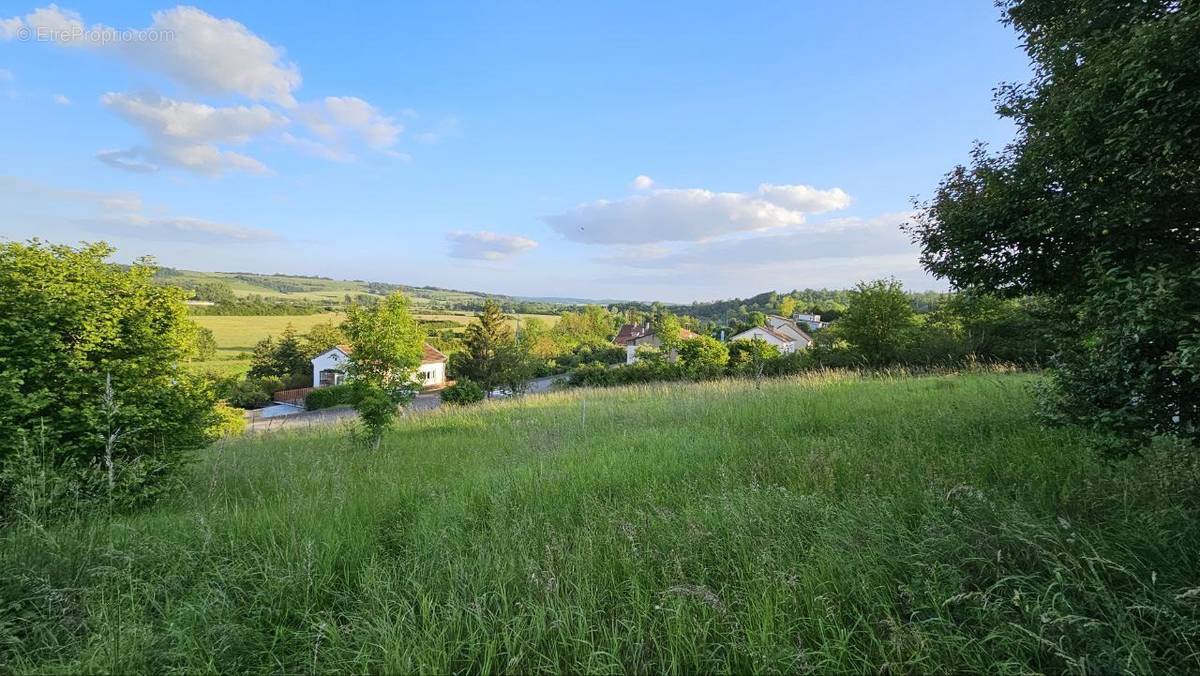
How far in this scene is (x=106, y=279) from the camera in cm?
507

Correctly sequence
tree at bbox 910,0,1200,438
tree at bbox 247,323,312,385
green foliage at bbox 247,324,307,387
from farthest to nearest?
tree at bbox 247,323,312,385 < green foliage at bbox 247,324,307,387 < tree at bbox 910,0,1200,438

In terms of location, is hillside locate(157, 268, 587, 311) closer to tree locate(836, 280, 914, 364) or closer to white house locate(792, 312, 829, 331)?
white house locate(792, 312, 829, 331)

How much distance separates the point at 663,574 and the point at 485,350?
36105 millimetres

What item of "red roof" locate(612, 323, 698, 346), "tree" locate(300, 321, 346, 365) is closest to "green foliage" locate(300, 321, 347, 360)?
"tree" locate(300, 321, 346, 365)

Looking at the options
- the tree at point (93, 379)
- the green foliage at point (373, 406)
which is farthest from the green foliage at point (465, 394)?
the tree at point (93, 379)

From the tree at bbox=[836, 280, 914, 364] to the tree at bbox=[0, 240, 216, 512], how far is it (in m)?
24.6

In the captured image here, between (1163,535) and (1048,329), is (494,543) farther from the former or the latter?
(1048,329)

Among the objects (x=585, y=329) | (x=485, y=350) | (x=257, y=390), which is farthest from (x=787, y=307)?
(x=257, y=390)

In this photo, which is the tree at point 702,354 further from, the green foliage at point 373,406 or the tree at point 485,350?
the green foliage at point 373,406

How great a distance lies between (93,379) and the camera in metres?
4.52

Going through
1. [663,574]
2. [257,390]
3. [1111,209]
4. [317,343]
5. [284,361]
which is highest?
[1111,209]

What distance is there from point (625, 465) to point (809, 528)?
7.25 ft

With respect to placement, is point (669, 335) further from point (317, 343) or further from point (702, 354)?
point (317, 343)

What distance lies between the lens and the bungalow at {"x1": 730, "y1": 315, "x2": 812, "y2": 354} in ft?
195
